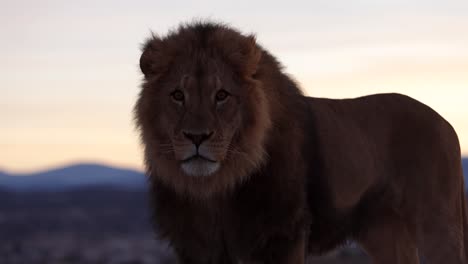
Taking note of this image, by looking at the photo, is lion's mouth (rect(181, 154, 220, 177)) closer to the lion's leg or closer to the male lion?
the male lion

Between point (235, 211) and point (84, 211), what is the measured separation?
267ft

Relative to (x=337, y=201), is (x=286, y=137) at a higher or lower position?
higher

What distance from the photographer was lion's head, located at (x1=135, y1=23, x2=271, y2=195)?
7184 mm

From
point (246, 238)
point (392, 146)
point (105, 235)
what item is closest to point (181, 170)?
point (246, 238)

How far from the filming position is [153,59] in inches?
303

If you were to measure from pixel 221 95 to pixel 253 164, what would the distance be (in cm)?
→ 54

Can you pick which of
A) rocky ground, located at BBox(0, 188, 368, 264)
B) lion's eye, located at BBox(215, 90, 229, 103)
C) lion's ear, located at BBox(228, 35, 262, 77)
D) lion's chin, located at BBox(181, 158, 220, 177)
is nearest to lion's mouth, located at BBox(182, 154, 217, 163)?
lion's chin, located at BBox(181, 158, 220, 177)

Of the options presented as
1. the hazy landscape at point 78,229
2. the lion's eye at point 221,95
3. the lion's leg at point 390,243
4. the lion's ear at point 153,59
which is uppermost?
the lion's ear at point 153,59

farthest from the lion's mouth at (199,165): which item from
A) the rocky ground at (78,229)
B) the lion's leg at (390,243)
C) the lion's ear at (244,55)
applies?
the rocky ground at (78,229)

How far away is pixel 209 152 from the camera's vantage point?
7117 millimetres

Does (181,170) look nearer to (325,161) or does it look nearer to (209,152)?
(209,152)

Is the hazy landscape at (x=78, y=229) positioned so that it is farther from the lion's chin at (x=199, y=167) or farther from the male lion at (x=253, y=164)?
the lion's chin at (x=199, y=167)

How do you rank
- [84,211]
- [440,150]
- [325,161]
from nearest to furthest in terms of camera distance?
[325,161], [440,150], [84,211]

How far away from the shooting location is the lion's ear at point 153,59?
766 cm
